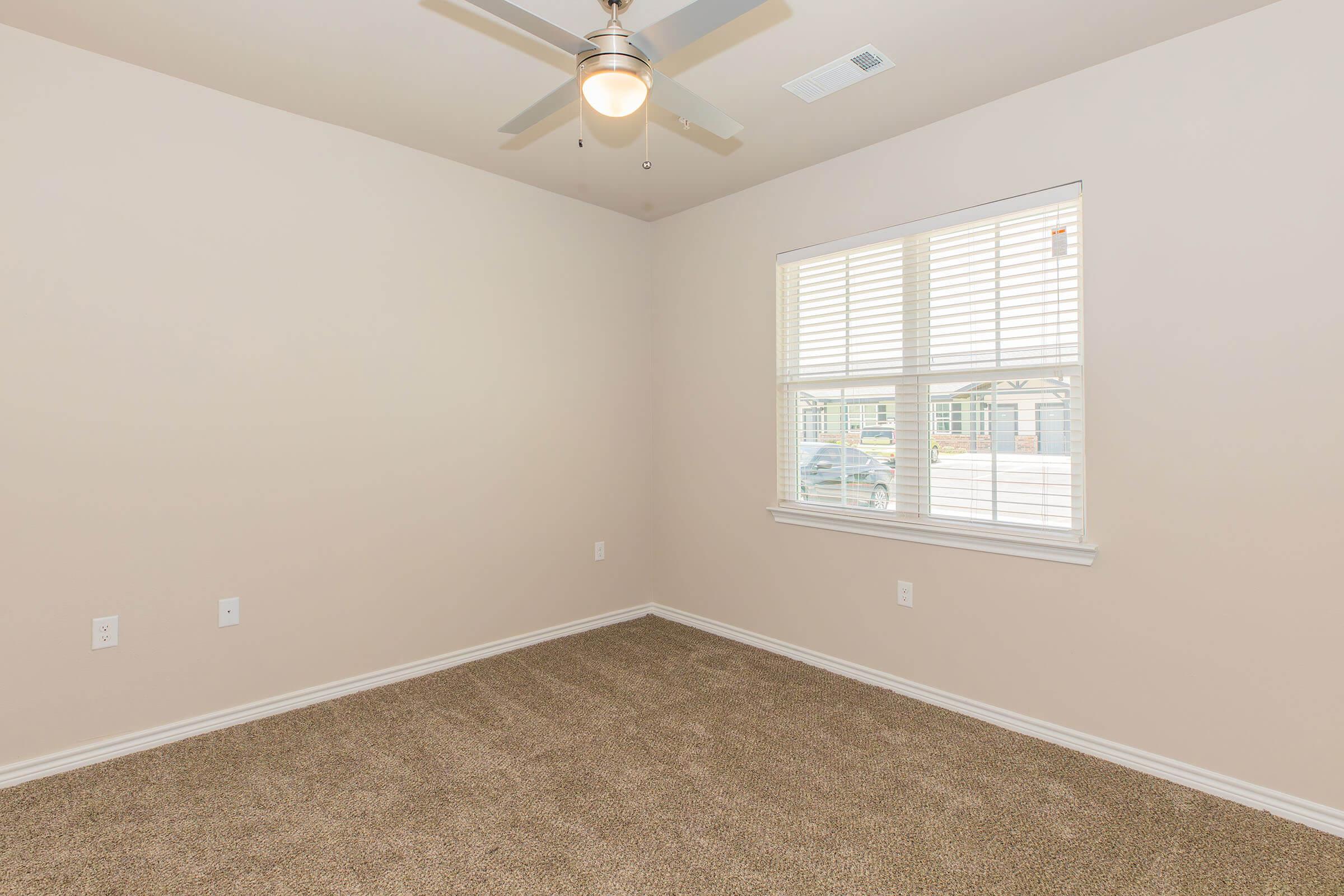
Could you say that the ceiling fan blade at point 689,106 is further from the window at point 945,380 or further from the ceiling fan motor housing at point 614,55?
the window at point 945,380

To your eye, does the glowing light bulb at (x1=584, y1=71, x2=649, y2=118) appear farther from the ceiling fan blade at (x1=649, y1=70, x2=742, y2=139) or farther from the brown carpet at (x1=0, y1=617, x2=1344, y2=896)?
the brown carpet at (x1=0, y1=617, x2=1344, y2=896)

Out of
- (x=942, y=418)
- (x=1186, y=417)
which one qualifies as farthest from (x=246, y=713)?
(x=1186, y=417)

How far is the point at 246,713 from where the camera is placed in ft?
8.89

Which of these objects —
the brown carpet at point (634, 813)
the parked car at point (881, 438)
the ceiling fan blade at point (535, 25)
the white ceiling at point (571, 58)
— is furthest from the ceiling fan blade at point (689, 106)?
the brown carpet at point (634, 813)

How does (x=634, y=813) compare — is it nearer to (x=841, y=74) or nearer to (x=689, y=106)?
(x=689, y=106)

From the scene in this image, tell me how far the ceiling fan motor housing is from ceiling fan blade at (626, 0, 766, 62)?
2 centimetres

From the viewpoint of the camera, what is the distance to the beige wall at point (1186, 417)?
203cm

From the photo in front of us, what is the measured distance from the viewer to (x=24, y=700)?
2.27m

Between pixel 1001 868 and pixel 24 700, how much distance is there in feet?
10.7

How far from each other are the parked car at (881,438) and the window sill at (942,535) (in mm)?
299

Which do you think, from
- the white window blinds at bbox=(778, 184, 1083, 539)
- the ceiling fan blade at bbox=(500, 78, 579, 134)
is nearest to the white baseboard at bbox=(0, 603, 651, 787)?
the white window blinds at bbox=(778, 184, 1083, 539)

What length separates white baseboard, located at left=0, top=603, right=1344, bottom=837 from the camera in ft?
6.93

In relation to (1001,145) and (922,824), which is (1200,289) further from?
(922,824)

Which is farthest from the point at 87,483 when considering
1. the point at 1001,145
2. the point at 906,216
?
the point at 1001,145
